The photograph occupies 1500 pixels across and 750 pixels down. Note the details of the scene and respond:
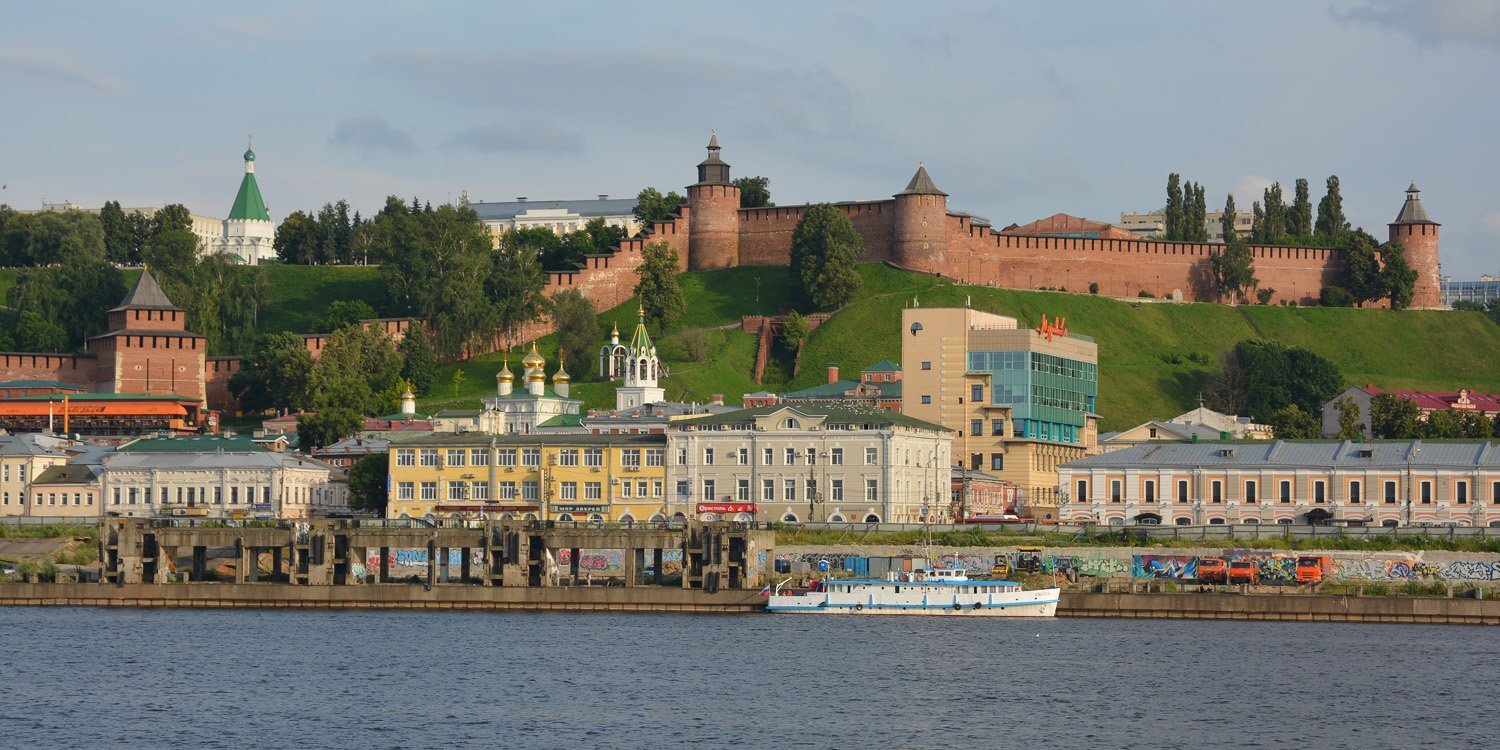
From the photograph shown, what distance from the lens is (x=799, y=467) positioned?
358 feet

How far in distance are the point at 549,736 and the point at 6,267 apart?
143423 mm

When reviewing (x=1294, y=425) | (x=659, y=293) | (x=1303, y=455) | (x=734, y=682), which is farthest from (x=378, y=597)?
(x=659, y=293)

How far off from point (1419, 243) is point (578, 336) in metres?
69.0

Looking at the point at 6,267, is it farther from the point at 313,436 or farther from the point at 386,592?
the point at 386,592

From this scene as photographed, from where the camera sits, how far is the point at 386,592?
9019 cm

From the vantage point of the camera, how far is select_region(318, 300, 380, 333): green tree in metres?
163

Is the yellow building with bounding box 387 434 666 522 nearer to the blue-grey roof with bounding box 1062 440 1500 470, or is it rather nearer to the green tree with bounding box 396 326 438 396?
the blue-grey roof with bounding box 1062 440 1500 470

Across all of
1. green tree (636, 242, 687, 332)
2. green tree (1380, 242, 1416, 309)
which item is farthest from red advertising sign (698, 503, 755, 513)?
green tree (1380, 242, 1416, 309)

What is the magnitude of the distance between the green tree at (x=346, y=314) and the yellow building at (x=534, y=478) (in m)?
49.7

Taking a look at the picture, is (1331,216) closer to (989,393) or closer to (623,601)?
(989,393)

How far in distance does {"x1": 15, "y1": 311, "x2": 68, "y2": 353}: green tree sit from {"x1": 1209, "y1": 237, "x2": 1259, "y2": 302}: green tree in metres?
85.6

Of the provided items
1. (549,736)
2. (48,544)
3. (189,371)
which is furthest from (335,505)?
(549,736)

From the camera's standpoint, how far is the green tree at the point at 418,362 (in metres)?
153

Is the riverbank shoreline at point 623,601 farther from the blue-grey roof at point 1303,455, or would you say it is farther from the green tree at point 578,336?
the green tree at point 578,336
